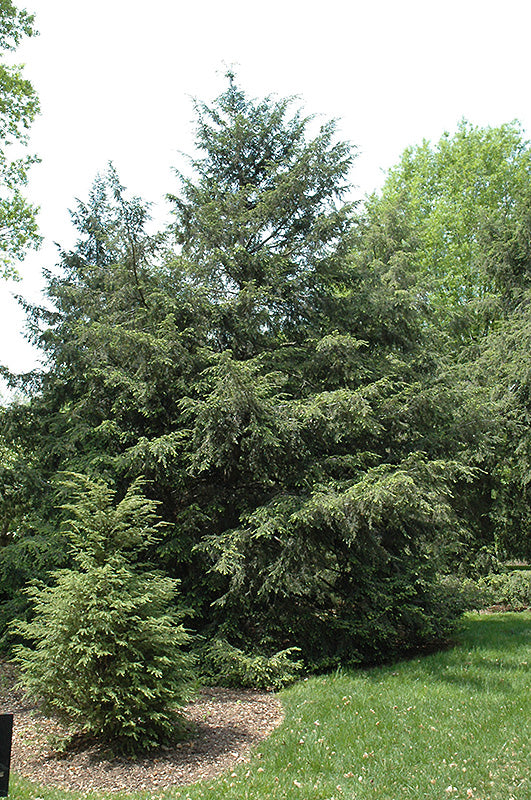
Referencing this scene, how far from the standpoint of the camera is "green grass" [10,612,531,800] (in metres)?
4.79

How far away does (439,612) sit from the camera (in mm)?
9625

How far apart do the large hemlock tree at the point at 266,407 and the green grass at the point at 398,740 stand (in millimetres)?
1226

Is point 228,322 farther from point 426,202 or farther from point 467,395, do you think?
point 426,202

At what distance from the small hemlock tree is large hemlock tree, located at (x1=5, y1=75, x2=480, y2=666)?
234 centimetres

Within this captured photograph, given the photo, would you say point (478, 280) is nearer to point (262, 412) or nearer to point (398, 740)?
point (262, 412)

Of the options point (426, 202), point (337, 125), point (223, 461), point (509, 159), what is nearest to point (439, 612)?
point (223, 461)

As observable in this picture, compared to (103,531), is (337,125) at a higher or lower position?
higher

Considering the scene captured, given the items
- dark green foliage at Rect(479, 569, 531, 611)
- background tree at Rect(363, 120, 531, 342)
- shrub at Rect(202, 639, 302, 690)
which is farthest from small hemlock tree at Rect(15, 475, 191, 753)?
background tree at Rect(363, 120, 531, 342)

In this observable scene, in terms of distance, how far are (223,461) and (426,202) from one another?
16.5m

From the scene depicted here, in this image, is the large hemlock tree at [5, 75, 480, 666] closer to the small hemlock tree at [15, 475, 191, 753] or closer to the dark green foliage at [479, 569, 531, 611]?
the small hemlock tree at [15, 475, 191, 753]

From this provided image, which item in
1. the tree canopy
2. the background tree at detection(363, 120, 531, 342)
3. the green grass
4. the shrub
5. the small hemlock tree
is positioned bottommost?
the green grass

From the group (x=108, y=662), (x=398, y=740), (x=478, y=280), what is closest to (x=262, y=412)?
(x=108, y=662)

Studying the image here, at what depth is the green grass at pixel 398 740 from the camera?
4.79m

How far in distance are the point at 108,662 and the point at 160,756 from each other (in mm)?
1001
